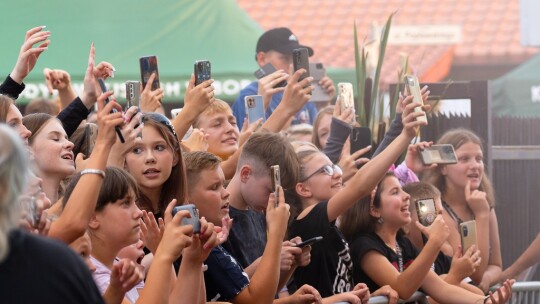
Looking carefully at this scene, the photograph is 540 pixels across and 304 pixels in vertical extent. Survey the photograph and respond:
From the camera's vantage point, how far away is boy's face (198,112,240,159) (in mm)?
7098

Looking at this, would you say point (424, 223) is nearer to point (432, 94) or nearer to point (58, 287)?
point (432, 94)

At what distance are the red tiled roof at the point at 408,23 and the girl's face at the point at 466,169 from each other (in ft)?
42.6

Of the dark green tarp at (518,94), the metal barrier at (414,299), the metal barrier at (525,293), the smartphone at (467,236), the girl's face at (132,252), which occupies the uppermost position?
the girl's face at (132,252)

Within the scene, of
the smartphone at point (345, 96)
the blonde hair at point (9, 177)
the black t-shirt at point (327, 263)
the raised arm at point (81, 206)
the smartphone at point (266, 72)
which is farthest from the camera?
the smartphone at point (266, 72)

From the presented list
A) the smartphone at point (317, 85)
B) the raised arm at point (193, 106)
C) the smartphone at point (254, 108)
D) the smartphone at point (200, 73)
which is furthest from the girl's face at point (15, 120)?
the smartphone at point (317, 85)

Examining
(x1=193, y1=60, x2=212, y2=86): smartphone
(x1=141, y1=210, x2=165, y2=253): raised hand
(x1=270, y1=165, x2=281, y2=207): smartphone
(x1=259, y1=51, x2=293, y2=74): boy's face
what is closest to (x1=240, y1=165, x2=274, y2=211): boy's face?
(x1=270, y1=165, x2=281, y2=207): smartphone

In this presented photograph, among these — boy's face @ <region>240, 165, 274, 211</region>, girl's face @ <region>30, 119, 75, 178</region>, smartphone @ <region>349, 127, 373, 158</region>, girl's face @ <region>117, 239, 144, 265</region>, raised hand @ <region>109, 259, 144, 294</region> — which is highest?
girl's face @ <region>30, 119, 75, 178</region>

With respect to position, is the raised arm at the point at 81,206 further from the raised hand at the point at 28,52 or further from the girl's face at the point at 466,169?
the girl's face at the point at 466,169

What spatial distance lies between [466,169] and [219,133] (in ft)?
6.94

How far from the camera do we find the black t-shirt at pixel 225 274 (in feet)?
18.1

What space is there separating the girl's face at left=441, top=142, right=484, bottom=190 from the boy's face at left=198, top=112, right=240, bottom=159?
77.7 inches

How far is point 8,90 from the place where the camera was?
6.12 metres


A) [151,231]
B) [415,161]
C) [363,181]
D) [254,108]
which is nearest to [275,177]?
[363,181]

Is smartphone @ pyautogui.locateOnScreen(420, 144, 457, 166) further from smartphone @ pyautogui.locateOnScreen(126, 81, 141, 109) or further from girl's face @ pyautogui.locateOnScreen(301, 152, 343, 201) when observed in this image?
smartphone @ pyautogui.locateOnScreen(126, 81, 141, 109)
